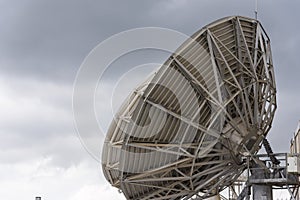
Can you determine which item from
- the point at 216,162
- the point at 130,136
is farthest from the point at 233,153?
the point at 130,136

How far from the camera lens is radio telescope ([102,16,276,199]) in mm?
28125

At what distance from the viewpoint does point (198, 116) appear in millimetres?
29359

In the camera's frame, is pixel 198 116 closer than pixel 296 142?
Yes

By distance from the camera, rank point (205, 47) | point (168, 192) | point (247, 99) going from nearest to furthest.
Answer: point (205, 47) < point (247, 99) < point (168, 192)

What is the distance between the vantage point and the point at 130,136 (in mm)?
29031

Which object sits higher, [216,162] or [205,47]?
[205,47]

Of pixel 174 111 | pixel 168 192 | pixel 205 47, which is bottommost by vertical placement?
pixel 168 192

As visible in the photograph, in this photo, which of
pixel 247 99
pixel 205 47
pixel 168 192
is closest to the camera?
pixel 205 47

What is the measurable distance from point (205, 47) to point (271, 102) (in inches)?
241

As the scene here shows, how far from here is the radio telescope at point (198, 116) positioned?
92.3 feet

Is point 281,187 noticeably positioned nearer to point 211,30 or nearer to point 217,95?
point 217,95

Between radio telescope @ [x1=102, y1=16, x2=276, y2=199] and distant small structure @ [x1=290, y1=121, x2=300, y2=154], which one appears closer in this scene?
radio telescope @ [x1=102, y1=16, x2=276, y2=199]

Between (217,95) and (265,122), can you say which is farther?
(265,122)

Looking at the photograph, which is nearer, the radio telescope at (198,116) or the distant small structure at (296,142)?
the radio telescope at (198,116)
